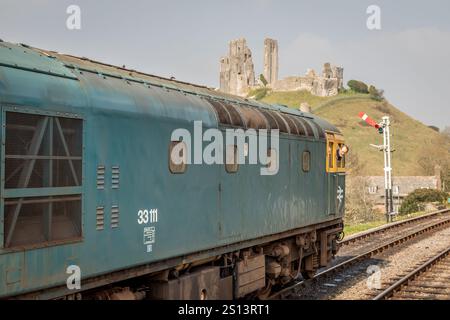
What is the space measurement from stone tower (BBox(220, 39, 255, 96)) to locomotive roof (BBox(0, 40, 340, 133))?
15570cm

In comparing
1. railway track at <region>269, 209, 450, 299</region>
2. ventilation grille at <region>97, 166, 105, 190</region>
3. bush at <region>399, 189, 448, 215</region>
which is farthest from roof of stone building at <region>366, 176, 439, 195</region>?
ventilation grille at <region>97, 166, 105, 190</region>

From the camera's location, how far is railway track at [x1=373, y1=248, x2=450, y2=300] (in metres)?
13.4

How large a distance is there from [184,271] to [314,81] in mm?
132780

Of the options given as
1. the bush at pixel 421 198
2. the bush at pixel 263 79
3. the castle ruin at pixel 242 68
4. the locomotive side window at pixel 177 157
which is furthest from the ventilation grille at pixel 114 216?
the bush at pixel 263 79

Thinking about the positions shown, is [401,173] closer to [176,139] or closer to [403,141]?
[403,141]

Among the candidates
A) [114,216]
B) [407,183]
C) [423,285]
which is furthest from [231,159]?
[407,183]

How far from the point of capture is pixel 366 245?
22469 millimetres

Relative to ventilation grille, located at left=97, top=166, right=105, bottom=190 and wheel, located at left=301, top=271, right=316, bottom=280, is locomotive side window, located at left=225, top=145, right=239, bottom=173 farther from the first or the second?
wheel, located at left=301, top=271, right=316, bottom=280

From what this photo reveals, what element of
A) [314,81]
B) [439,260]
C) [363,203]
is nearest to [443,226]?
[439,260]

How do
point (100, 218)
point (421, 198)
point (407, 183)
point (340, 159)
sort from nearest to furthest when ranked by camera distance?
1. point (100, 218)
2. point (340, 159)
3. point (421, 198)
4. point (407, 183)

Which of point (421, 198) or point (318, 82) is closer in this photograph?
point (421, 198)

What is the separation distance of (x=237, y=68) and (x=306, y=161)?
6238 inches

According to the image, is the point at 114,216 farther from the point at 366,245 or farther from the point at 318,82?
the point at 318,82
